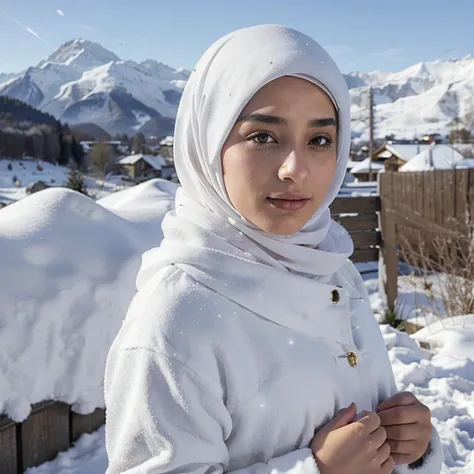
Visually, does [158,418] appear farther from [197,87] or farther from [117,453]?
[197,87]

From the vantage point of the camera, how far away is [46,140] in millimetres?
54719

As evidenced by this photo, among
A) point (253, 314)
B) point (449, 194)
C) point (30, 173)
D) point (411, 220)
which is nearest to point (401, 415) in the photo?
point (253, 314)

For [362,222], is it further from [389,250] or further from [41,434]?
[41,434]

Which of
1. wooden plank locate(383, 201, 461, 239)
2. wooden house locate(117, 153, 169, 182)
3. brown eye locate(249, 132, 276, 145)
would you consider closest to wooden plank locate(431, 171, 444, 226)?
wooden plank locate(383, 201, 461, 239)

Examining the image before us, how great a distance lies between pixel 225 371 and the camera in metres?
0.85

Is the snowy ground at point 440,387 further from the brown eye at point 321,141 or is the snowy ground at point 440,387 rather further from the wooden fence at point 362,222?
the brown eye at point 321,141

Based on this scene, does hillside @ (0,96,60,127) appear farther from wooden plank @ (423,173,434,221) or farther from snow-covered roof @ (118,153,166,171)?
wooden plank @ (423,173,434,221)

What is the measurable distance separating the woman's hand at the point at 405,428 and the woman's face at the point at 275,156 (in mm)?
428

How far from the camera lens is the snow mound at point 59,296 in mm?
2080

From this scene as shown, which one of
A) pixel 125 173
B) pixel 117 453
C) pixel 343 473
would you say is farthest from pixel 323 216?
pixel 125 173

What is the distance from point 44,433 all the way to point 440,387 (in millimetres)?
2277

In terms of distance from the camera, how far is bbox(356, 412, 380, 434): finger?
89 centimetres

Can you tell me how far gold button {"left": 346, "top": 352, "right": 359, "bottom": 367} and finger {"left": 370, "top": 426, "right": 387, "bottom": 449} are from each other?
0.43 ft

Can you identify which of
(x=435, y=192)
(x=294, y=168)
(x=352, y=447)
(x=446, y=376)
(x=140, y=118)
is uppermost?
(x=140, y=118)
